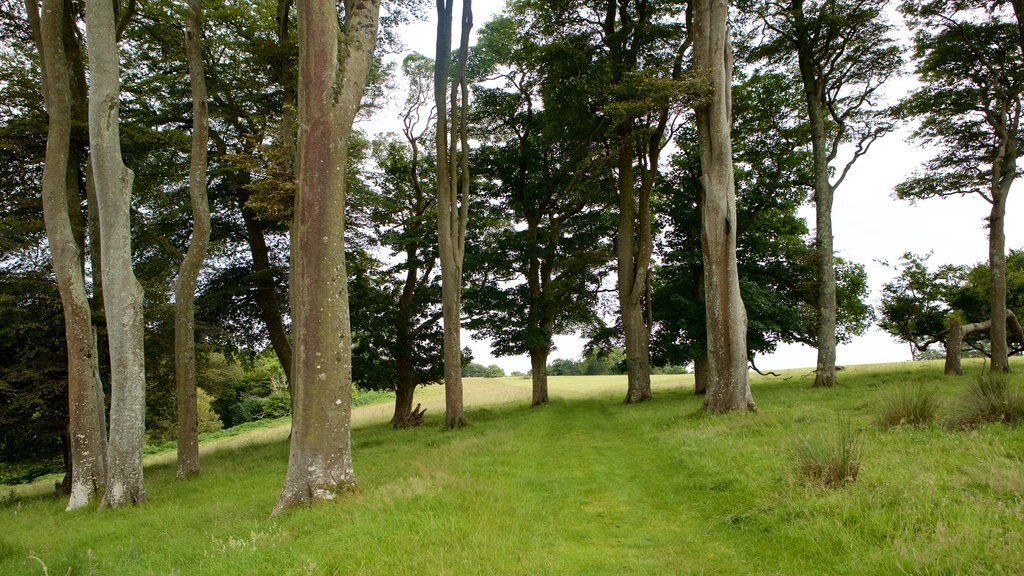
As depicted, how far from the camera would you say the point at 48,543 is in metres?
7.12

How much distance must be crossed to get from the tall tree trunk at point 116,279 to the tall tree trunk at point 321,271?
4582 millimetres

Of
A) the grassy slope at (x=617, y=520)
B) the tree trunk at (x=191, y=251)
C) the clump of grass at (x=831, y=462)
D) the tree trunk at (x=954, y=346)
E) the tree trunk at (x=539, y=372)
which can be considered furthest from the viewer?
the tree trunk at (x=539, y=372)

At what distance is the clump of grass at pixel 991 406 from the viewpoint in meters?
7.26

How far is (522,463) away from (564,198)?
60.6 ft

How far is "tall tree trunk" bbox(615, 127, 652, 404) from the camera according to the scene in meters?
21.4

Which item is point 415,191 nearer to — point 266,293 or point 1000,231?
point 266,293

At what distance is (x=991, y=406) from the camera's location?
7512 mm

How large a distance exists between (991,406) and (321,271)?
9822 mm

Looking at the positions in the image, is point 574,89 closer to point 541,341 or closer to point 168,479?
point 541,341

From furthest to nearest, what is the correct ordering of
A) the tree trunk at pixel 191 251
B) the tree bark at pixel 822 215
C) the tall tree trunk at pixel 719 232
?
1. the tree bark at pixel 822 215
2. the tall tree trunk at pixel 719 232
3. the tree trunk at pixel 191 251

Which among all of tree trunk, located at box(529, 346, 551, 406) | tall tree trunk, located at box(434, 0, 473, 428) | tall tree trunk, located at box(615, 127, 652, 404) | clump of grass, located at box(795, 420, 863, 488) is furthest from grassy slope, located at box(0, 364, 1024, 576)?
tree trunk, located at box(529, 346, 551, 406)

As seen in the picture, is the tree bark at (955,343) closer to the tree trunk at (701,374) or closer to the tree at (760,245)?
the tree at (760,245)

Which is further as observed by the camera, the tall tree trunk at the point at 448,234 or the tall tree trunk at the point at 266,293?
the tall tree trunk at the point at 266,293

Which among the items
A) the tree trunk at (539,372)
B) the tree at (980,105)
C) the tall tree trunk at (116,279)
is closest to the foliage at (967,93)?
the tree at (980,105)
